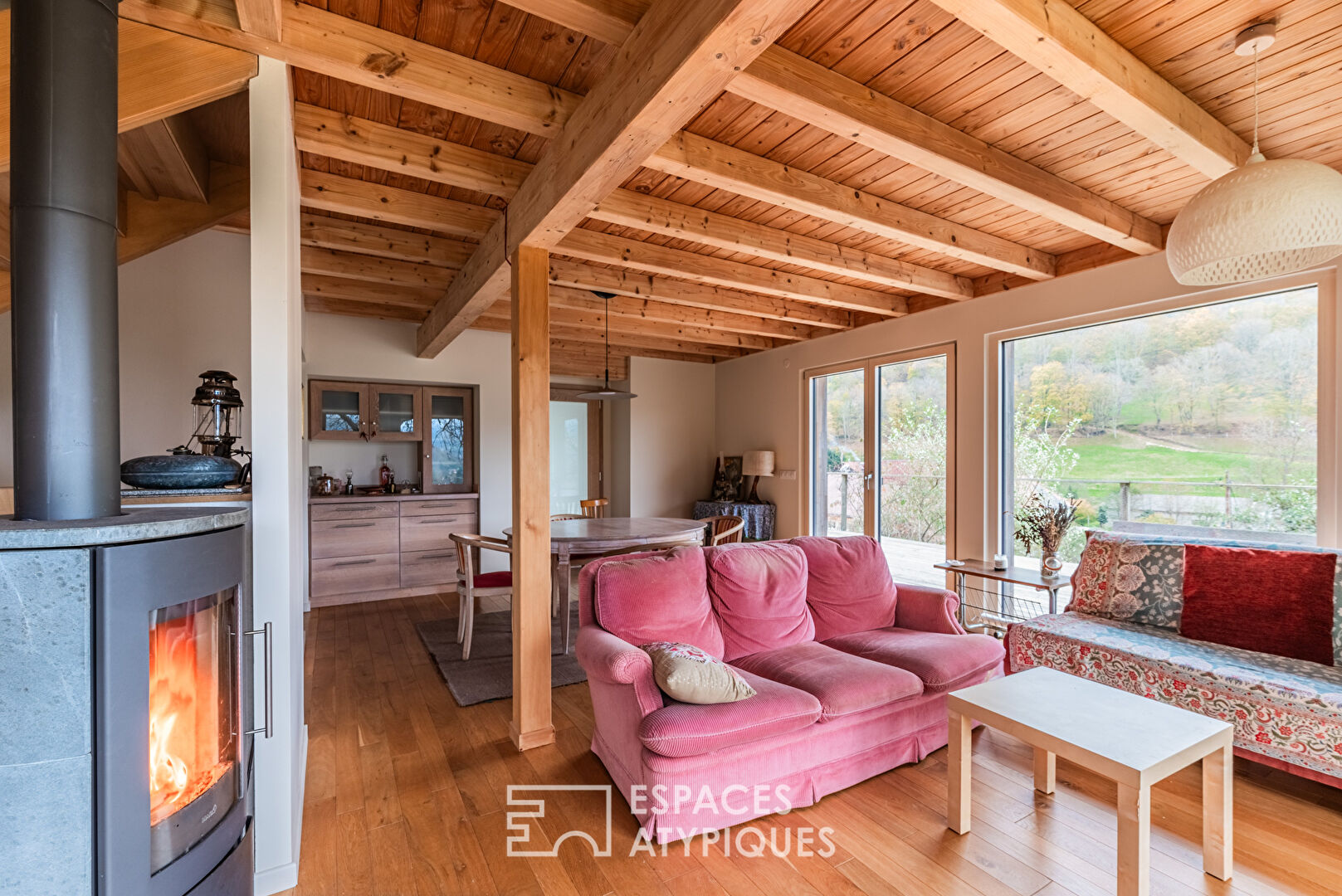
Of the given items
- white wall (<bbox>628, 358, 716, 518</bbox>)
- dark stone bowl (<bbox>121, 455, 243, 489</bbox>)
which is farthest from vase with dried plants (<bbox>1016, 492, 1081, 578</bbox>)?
dark stone bowl (<bbox>121, 455, 243, 489</bbox>)

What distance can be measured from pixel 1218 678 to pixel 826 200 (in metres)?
2.53


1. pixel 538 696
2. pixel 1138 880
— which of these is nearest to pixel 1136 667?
pixel 1138 880

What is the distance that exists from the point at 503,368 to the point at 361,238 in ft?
8.71

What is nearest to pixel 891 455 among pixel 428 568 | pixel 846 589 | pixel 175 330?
pixel 846 589

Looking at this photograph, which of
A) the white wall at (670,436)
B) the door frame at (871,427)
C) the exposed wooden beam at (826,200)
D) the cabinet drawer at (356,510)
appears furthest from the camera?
the white wall at (670,436)

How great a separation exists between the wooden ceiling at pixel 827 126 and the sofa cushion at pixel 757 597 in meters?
1.65

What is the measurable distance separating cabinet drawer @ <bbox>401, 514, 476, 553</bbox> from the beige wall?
319cm

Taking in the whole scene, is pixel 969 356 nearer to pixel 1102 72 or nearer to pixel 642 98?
pixel 1102 72

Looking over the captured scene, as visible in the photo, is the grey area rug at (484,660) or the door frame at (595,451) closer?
the grey area rug at (484,660)

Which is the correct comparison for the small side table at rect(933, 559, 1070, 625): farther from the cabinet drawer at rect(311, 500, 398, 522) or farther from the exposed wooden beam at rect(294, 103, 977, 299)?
the cabinet drawer at rect(311, 500, 398, 522)

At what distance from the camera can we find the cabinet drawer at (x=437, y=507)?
547cm

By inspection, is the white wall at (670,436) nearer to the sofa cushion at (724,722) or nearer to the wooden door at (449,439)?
the wooden door at (449,439)

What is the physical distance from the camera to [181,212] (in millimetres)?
2857

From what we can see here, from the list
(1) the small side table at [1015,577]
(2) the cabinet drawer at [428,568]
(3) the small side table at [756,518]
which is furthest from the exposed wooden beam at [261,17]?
(3) the small side table at [756,518]
